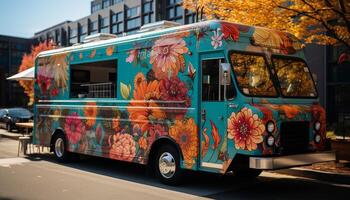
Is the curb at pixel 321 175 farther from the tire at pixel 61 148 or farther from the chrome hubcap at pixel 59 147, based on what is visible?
the chrome hubcap at pixel 59 147

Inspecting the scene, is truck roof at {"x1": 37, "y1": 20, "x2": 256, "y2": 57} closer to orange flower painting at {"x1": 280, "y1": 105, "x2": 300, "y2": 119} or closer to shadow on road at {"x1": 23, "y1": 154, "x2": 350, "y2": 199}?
orange flower painting at {"x1": 280, "y1": 105, "x2": 300, "y2": 119}

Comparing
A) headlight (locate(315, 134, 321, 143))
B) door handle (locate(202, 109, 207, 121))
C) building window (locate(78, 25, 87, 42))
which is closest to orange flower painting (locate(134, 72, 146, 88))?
door handle (locate(202, 109, 207, 121))

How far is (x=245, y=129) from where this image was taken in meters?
8.00

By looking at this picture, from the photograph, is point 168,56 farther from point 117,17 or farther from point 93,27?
point 93,27

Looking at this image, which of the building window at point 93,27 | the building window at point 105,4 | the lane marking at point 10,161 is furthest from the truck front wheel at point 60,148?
the building window at point 93,27

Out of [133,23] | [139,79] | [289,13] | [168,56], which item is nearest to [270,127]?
[168,56]

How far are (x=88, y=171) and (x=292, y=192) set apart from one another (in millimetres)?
5201

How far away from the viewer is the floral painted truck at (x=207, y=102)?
26.8ft

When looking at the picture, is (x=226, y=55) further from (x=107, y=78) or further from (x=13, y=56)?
(x=13, y=56)

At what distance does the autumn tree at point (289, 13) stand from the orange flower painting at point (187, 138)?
398 cm

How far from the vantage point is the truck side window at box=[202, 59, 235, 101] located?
8.44 meters

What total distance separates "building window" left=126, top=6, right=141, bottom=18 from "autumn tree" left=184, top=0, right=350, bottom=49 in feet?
181

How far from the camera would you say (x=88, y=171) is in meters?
11.6

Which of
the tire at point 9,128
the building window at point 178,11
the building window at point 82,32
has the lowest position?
the tire at point 9,128
